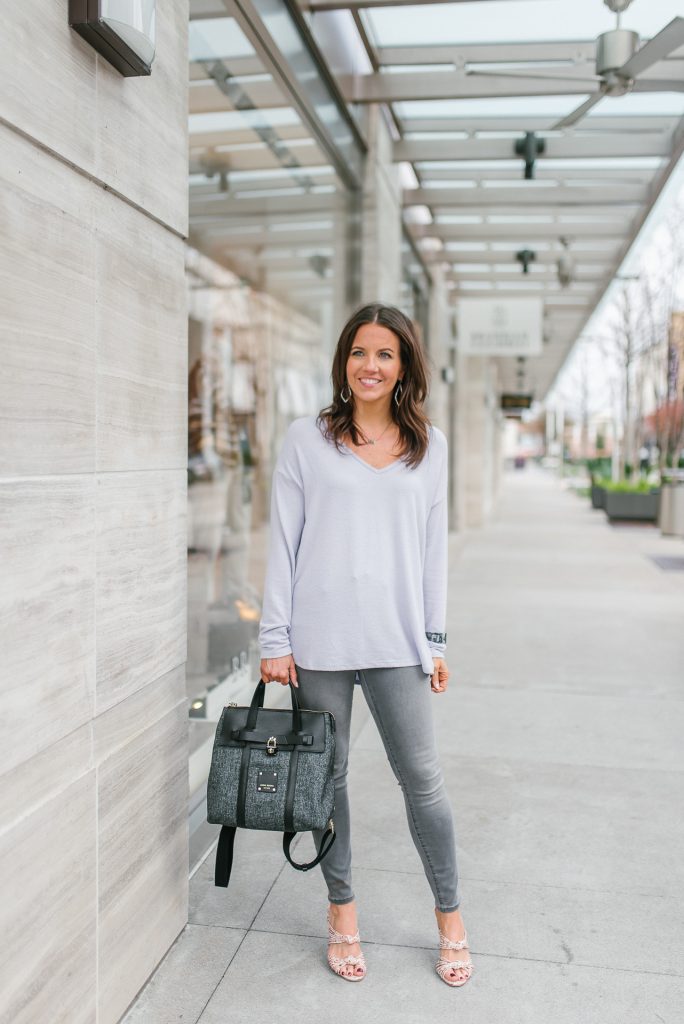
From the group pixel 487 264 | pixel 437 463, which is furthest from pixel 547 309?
pixel 437 463

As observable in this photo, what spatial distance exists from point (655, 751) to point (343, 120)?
199 inches

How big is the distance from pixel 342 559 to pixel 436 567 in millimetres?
323

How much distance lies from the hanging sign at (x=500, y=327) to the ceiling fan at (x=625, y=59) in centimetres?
786

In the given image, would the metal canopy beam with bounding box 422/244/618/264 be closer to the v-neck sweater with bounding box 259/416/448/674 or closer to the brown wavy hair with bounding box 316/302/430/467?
the brown wavy hair with bounding box 316/302/430/467

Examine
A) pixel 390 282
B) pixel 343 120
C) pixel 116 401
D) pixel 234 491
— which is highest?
→ pixel 343 120

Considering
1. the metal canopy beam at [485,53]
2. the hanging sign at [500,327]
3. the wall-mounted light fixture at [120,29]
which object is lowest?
the wall-mounted light fixture at [120,29]

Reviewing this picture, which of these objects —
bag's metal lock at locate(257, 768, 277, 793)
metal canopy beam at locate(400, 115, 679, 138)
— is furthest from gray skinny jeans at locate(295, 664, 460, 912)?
metal canopy beam at locate(400, 115, 679, 138)

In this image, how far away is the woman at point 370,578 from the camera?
276 cm

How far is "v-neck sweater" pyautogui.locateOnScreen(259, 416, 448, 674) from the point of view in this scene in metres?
2.75

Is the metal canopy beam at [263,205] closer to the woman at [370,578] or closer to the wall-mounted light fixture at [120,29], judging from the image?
the woman at [370,578]

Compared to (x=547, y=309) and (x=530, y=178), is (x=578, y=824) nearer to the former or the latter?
(x=530, y=178)

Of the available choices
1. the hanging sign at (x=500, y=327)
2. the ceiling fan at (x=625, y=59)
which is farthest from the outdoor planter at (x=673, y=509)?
the ceiling fan at (x=625, y=59)

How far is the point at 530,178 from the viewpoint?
382 inches

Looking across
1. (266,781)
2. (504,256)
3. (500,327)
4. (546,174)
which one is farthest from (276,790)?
(504,256)
